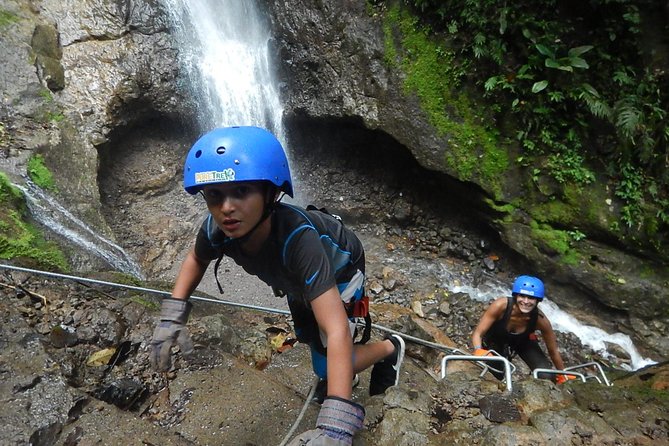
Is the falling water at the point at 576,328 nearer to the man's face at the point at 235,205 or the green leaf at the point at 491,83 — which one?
the green leaf at the point at 491,83

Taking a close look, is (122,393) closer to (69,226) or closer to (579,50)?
(69,226)

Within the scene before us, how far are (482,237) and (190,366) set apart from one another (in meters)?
6.97

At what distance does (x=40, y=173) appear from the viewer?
20.8ft

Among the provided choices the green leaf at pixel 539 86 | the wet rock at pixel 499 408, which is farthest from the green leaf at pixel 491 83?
the wet rock at pixel 499 408

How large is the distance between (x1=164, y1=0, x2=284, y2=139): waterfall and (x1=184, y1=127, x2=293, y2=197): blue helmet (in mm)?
8105

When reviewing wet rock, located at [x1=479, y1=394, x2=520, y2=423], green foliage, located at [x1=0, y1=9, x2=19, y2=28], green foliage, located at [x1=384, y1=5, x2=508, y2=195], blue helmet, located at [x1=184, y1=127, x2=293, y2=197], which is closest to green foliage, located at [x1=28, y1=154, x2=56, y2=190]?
green foliage, located at [x1=0, y1=9, x2=19, y2=28]

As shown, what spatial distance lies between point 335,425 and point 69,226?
5655 millimetres

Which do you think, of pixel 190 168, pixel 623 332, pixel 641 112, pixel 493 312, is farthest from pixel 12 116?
pixel 623 332

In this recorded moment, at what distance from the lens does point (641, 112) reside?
6.32 metres

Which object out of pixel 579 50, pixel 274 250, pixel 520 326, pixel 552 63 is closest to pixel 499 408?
pixel 274 250

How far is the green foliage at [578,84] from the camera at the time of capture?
6633 mm

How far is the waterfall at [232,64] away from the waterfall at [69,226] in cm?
414

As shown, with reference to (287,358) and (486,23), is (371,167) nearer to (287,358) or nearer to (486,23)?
(486,23)

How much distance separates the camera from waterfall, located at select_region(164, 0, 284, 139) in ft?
31.1
